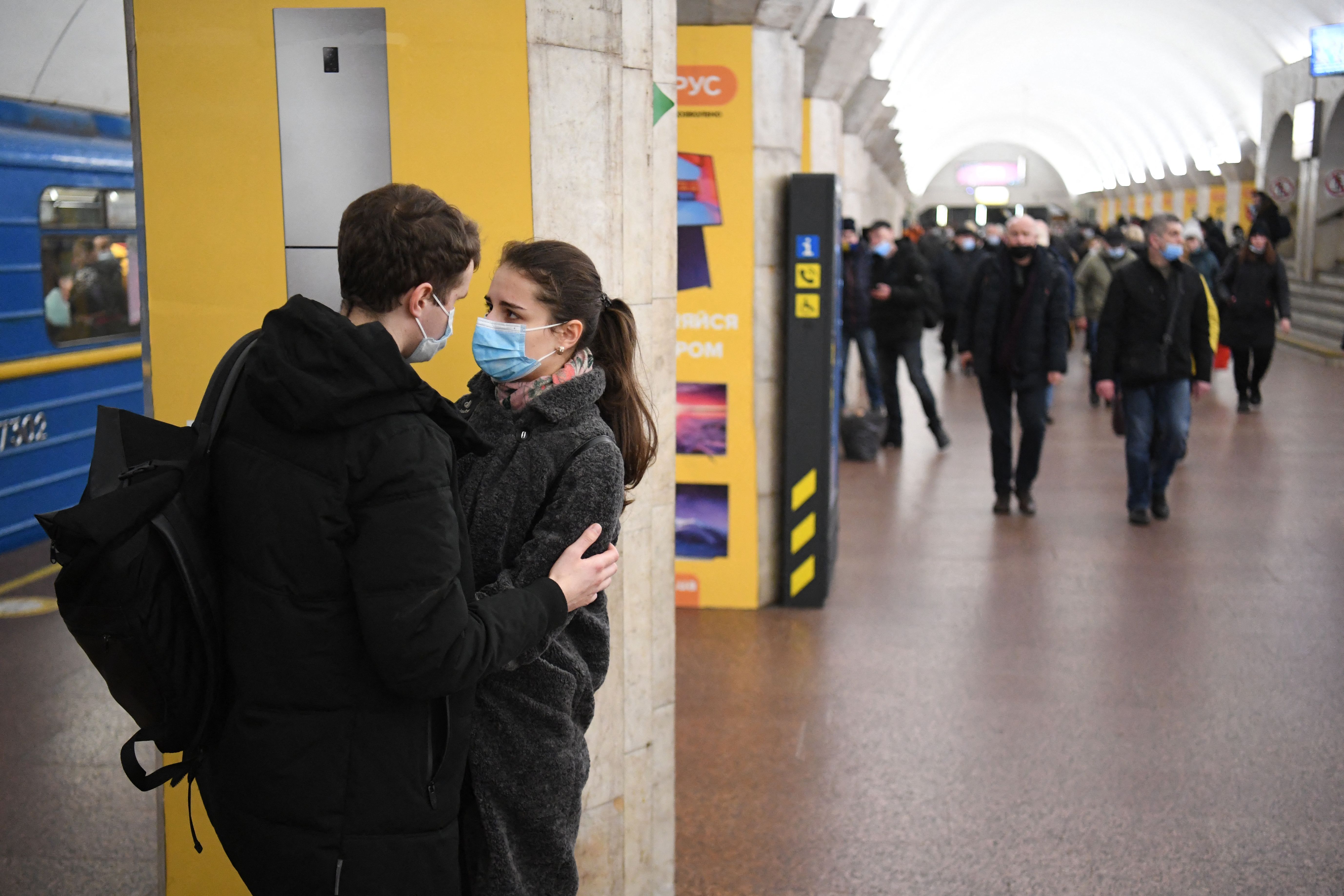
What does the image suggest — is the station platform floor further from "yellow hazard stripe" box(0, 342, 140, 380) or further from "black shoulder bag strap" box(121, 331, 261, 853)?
"black shoulder bag strap" box(121, 331, 261, 853)

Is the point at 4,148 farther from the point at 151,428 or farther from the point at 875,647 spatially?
the point at 151,428

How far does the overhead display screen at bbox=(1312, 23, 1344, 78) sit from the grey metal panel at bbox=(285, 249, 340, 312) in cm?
2475

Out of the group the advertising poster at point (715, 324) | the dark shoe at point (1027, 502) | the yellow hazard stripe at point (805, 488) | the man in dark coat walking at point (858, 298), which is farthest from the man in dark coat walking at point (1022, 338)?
the advertising poster at point (715, 324)

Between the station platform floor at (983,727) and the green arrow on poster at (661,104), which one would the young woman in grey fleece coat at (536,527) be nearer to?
the green arrow on poster at (661,104)

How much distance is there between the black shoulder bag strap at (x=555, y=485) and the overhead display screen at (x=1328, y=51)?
25.1 metres

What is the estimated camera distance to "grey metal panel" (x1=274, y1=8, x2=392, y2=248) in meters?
2.74

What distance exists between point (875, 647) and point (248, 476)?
171 inches

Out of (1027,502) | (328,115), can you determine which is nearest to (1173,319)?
(1027,502)

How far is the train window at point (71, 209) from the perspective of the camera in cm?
805

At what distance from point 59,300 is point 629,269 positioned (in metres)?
6.51

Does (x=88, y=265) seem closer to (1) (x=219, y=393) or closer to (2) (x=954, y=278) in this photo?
(1) (x=219, y=393)

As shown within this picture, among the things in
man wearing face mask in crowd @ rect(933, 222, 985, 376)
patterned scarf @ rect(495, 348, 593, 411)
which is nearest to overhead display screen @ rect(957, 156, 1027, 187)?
man wearing face mask in crowd @ rect(933, 222, 985, 376)

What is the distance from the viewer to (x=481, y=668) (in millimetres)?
1852

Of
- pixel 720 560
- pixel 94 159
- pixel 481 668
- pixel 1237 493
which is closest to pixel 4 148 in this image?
pixel 94 159
